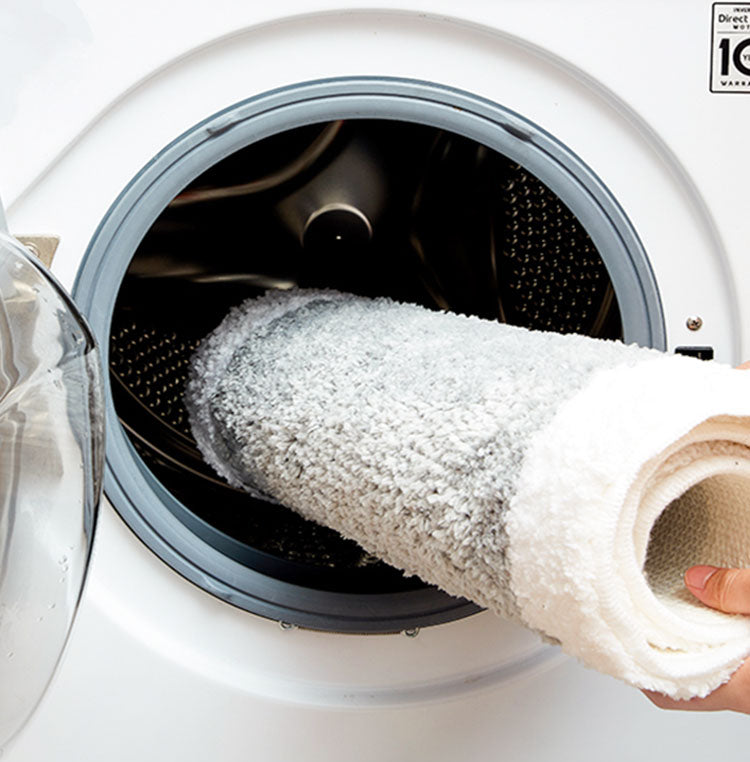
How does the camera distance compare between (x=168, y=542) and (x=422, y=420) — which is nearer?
(x=422, y=420)

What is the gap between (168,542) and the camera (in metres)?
0.57

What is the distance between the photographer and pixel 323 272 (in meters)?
0.78

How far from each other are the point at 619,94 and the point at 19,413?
39 centimetres

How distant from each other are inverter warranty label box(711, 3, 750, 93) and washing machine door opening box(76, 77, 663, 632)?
0.43 feet

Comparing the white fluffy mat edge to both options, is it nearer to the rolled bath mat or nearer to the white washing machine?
the rolled bath mat

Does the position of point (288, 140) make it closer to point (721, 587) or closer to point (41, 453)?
point (41, 453)

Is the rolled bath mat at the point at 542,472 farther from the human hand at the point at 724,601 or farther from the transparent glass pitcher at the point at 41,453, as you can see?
the transparent glass pitcher at the point at 41,453

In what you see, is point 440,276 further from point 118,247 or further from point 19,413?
point 19,413

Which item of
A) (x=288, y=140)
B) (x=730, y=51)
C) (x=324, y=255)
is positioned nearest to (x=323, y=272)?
(x=324, y=255)

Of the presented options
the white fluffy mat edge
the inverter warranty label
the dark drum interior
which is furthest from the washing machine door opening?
the white fluffy mat edge

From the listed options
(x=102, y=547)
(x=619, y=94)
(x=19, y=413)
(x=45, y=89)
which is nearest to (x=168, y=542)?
(x=102, y=547)

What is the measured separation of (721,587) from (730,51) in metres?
0.34

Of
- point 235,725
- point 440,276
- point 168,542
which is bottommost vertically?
point 235,725

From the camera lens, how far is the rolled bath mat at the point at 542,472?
362 millimetres
